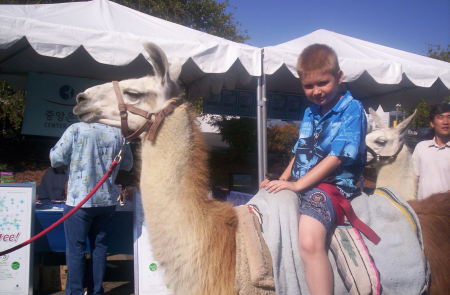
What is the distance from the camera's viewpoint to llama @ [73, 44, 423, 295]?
5.95 feet

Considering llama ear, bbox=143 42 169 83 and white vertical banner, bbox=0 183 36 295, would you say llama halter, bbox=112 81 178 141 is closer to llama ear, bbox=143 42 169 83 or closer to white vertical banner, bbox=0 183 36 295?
llama ear, bbox=143 42 169 83

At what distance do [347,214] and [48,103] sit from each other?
4.66m

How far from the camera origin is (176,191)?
6.21 ft

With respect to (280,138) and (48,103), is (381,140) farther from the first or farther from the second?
(280,138)

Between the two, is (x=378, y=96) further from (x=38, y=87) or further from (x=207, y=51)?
(x=38, y=87)

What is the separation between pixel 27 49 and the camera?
4.45 m

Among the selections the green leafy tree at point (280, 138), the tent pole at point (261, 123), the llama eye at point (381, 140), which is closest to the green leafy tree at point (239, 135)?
the green leafy tree at point (280, 138)

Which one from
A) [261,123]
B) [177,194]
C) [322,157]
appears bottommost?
[177,194]

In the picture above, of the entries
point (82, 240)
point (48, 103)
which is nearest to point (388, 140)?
point (82, 240)

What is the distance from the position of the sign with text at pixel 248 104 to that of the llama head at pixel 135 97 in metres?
3.81

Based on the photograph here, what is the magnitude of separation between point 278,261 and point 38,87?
4.70 m

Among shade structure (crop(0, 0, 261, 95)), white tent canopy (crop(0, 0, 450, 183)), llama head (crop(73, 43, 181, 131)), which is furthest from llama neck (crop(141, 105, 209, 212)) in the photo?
white tent canopy (crop(0, 0, 450, 183))

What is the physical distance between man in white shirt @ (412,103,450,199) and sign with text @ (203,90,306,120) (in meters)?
3.12

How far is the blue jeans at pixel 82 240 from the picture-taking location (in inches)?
135
